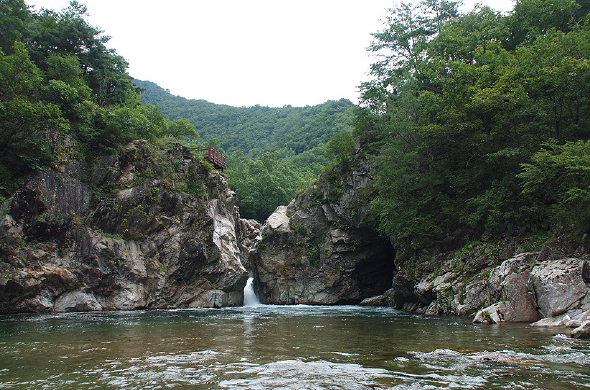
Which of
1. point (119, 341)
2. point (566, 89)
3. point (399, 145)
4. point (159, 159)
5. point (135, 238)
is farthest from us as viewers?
point (159, 159)

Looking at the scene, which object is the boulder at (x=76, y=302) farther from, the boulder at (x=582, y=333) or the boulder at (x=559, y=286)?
the boulder at (x=582, y=333)

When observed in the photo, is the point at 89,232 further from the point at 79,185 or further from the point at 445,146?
the point at 445,146

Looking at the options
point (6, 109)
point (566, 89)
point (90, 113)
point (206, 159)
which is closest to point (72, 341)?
point (6, 109)

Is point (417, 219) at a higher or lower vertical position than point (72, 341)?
higher

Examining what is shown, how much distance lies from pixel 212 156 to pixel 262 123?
88733 millimetres

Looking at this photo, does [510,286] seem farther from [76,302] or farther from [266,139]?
[266,139]

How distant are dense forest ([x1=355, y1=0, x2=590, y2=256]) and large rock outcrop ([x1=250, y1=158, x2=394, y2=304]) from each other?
4012 millimetres

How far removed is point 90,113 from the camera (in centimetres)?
2870

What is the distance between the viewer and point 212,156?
123ft

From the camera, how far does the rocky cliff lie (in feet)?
72.6

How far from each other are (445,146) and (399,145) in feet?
9.44

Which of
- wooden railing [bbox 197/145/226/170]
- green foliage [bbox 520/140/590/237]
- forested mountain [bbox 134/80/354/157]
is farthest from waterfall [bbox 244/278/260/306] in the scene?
forested mountain [bbox 134/80/354/157]

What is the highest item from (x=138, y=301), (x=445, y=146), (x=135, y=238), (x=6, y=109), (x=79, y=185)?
(x=6, y=109)

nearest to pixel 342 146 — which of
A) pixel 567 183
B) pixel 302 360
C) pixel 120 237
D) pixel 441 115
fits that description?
pixel 441 115
